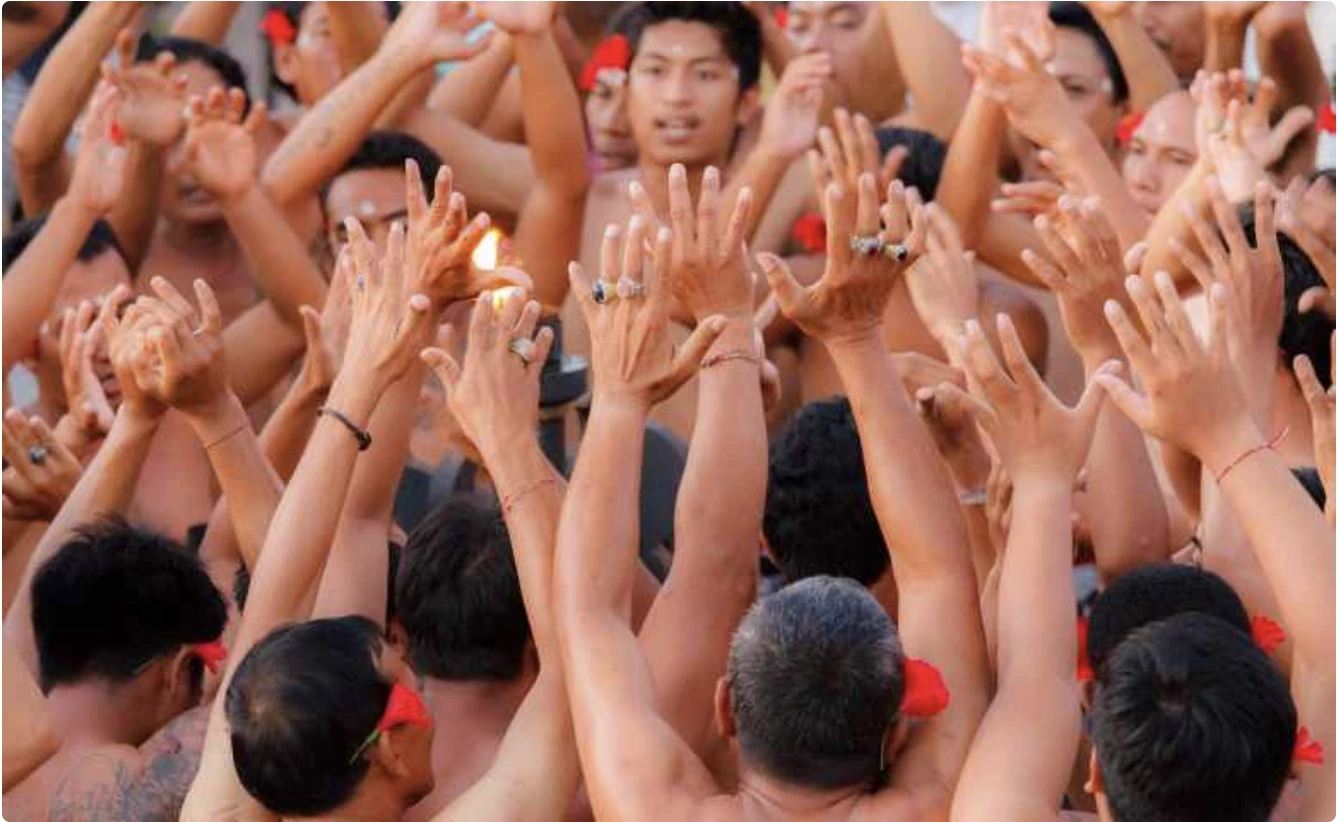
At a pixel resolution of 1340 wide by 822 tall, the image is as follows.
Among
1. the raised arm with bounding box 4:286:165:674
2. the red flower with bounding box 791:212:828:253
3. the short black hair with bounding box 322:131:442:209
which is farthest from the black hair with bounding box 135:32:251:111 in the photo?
the raised arm with bounding box 4:286:165:674

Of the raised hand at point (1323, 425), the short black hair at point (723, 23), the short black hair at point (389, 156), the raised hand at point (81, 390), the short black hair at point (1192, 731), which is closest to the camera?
the short black hair at point (1192, 731)

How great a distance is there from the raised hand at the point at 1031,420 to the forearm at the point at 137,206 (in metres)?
3.63

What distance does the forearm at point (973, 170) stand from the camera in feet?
18.3

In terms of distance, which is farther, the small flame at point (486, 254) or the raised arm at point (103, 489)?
the raised arm at point (103, 489)

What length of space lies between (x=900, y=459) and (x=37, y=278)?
269cm

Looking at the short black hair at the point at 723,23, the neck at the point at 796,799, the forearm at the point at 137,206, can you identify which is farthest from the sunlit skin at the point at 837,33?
the neck at the point at 796,799

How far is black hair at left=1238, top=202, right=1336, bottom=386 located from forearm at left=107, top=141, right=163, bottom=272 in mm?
3129

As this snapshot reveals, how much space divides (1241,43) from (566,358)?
7.21 feet

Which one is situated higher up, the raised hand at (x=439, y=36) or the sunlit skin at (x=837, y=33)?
the raised hand at (x=439, y=36)

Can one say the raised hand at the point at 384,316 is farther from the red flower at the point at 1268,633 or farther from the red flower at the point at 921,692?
the red flower at the point at 1268,633

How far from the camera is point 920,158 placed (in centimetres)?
581

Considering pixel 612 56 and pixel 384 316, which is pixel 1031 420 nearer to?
pixel 384 316

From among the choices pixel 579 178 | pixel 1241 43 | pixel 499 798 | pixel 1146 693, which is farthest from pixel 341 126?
pixel 1146 693

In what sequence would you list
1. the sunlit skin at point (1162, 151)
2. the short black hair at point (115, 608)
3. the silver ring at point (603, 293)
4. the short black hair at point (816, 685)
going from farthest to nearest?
the sunlit skin at point (1162, 151) < the short black hair at point (115, 608) < the silver ring at point (603, 293) < the short black hair at point (816, 685)
